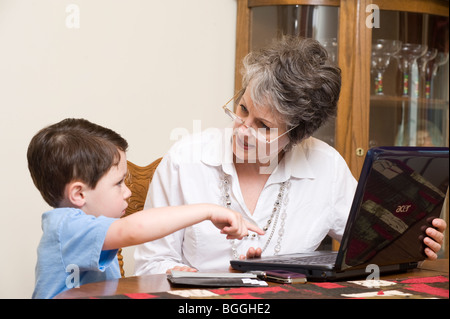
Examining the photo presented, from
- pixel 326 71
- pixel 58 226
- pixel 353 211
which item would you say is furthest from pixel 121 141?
pixel 326 71

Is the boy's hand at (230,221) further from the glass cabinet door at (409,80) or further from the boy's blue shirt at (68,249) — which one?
the glass cabinet door at (409,80)

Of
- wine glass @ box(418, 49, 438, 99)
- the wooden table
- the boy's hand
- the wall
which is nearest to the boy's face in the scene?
the wooden table

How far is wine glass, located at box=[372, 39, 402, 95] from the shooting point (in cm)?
266

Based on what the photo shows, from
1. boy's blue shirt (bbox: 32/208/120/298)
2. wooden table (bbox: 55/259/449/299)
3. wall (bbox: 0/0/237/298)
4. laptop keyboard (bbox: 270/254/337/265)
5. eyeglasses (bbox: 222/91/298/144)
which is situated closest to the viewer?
wooden table (bbox: 55/259/449/299)

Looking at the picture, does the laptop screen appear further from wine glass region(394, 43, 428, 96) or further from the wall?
wine glass region(394, 43, 428, 96)

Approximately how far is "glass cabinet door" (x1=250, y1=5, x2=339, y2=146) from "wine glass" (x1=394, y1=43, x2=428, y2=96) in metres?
0.37

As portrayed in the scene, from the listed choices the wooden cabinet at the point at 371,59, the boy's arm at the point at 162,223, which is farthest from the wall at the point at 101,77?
the boy's arm at the point at 162,223

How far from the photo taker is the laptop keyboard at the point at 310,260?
1172 mm

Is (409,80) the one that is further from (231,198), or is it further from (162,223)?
(162,223)

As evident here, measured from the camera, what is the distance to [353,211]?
107 centimetres

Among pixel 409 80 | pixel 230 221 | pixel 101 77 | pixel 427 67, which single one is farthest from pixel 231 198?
pixel 427 67

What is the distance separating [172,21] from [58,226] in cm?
163

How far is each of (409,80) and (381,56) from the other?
219 mm

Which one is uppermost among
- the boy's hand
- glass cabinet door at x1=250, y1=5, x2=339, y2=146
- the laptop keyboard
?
glass cabinet door at x1=250, y1=5, x2=339, y2=146
